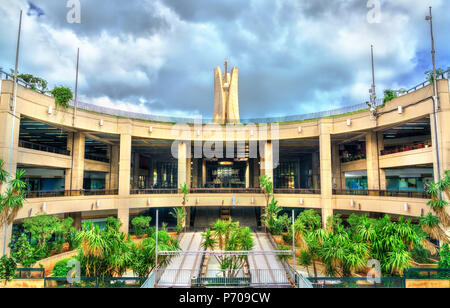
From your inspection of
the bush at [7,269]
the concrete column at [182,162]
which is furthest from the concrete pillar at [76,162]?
the bush at [7,269]

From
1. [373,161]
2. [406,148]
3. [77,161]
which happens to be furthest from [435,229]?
[77,161]

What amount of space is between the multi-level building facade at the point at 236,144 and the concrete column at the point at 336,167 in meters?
0.12

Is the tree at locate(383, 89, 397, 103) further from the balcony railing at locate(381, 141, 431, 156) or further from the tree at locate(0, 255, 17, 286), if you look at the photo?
the tree at locate(0, 255, 17, 286)

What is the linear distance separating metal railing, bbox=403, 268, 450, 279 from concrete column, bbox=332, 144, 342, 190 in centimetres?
1921

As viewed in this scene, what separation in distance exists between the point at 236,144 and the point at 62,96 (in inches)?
750

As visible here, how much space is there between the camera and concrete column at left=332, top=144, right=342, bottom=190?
32.9m

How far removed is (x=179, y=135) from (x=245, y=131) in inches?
274

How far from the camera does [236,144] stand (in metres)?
33.4

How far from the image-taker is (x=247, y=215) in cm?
3538

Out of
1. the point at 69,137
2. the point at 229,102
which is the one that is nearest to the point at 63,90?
the point at 69,137

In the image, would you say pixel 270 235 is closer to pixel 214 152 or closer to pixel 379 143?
pixel 379 143

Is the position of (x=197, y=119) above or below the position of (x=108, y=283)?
above

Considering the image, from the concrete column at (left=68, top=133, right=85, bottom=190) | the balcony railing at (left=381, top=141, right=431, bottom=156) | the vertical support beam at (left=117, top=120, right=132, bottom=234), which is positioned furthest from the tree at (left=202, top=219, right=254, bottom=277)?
the balcony railing at (left=381, top=141, right=431, bottom=156)

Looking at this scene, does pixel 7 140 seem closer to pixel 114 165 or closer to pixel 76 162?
pixel 76 162
